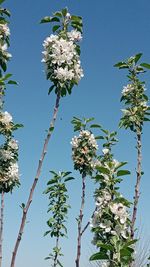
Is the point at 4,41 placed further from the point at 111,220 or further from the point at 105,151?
the point at 105,151

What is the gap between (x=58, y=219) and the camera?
49.2 feet

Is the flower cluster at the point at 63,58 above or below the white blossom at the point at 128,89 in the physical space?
below

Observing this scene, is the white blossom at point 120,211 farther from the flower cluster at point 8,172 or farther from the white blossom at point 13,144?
the white blossom at point 13,144

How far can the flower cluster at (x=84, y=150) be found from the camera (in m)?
12.4

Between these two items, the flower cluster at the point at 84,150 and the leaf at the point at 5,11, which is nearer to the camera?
the leaf at the point at 5,11

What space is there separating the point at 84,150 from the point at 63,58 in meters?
5.55

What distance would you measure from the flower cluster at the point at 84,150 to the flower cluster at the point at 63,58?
518 centimetres

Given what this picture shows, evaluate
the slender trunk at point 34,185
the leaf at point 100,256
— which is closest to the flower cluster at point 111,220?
the leaf at point 100,256

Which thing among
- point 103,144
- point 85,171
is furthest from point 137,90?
point 85,171

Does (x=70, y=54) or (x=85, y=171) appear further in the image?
(x=85, y=171)

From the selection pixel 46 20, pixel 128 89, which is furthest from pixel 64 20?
pixel 128 89

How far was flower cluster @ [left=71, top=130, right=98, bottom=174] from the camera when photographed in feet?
40.7

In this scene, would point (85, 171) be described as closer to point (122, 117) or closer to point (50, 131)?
point (122, 117)

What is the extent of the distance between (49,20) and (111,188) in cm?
384
